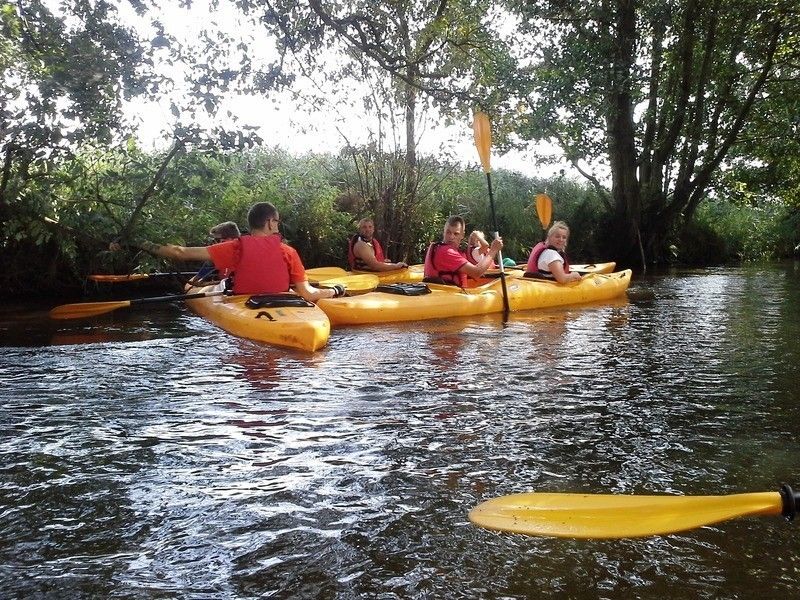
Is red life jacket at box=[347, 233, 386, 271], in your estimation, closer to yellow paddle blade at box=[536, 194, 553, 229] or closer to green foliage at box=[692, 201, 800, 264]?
yellow paddle blade at box=[536, 194, 553, 229]

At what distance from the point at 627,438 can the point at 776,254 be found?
20013 mm

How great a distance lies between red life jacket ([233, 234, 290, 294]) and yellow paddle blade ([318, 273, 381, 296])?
1844 millimetres

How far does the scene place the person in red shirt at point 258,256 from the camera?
5.94 meters

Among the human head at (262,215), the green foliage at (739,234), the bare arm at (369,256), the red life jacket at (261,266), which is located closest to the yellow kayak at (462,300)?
the red life jacket at (261,266)

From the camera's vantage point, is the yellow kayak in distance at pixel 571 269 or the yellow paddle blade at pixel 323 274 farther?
the yellow paddle blade at pixel 323 274

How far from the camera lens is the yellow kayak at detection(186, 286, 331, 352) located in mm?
5328

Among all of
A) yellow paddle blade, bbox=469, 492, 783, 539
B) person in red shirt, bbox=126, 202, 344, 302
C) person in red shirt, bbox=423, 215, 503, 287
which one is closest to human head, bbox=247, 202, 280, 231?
person in red shirt, bbox=126, 202, 344, 302

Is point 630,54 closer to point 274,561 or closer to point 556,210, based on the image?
point 556,210

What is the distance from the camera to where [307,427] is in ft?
10.7

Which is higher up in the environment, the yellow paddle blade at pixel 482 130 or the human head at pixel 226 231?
the yellow paddle blade at pixel 482 130

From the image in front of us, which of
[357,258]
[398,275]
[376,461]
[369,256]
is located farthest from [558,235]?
[376,461]

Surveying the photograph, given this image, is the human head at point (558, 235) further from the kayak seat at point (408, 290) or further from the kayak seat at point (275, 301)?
the kayak seat at point (275, 301)

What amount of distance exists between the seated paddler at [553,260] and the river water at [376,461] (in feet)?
9.07

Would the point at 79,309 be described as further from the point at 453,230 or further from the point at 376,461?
the point at 376,461
